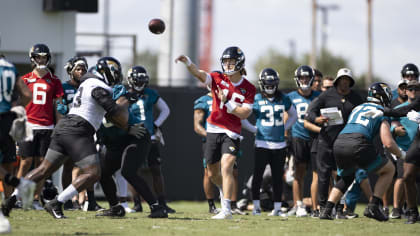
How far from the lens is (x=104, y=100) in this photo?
9164 millimetres

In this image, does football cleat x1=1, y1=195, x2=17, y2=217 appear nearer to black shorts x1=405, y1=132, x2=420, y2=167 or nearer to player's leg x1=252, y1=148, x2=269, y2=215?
player's leg x1=252, y1=148, x2=269, y2=215

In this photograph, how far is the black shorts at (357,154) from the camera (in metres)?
10.0

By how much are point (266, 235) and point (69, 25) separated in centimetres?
1008

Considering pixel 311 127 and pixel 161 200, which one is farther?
A: pixel 161 200

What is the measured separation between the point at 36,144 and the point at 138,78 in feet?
A: 6.18

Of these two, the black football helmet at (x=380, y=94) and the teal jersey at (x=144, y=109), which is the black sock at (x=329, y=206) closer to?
the black football helmet at (x=380, y=94)

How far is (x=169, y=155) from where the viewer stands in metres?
16.5

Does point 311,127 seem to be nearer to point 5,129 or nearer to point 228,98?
point 228,98

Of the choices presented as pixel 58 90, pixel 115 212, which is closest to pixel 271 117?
pixel 115 212

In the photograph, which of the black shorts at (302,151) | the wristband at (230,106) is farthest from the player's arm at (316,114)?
the wristband at (230,106)

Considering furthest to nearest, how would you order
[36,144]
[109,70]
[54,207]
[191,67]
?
[36,144], [191,67], [109,70], [54,207]

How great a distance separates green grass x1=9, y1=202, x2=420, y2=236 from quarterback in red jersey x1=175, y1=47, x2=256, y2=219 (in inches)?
32.1

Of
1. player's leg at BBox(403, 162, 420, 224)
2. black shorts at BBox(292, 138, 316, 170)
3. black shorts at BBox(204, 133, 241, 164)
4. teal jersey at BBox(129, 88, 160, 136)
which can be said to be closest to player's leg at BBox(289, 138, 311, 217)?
black shorts at BBox(292, 138, 316, 170)

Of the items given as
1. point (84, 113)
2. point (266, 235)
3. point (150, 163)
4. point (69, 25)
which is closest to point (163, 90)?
point (69, 25)
